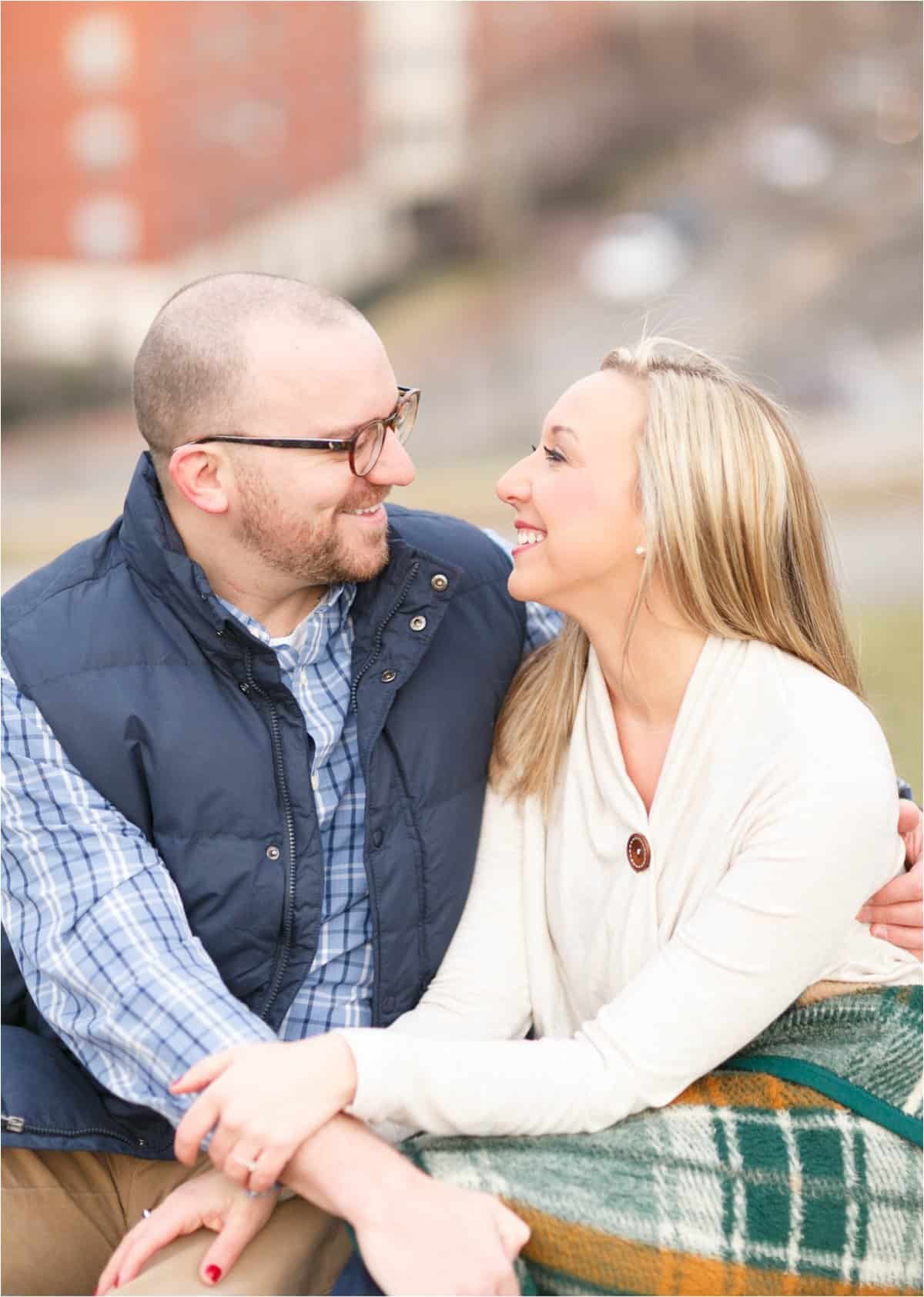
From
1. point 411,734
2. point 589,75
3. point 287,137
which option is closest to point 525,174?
point 589,75

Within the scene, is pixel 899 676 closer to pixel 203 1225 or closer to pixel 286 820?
pixel 286 820

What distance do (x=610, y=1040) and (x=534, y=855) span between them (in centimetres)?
36

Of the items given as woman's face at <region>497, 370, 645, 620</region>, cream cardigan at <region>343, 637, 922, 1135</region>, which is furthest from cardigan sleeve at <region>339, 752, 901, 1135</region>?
woman's face at <region>497, 370, 645, 620</region>

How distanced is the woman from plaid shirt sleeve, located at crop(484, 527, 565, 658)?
0.14 metres

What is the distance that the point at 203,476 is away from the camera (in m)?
2.08

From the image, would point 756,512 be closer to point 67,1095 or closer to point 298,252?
point 67,1095

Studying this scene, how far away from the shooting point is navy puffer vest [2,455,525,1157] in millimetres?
1938

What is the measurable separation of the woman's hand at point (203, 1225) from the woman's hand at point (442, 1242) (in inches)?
7.3

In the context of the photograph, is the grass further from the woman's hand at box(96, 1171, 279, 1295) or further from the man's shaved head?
the woman's hand at box(96, 1171, 279, 1295)

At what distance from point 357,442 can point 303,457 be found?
8 cm

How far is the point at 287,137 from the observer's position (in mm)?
11602

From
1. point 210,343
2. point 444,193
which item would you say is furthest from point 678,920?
point 444,193

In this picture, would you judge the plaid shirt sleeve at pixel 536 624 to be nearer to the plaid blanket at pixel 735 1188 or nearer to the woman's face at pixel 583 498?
the woman's face at pixel 583 498

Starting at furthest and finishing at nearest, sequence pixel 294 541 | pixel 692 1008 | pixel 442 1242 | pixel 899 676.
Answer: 1. pixel 899 676
2. pixel 294 541
3. pixel 692 1008
4. pixel 442 1242
